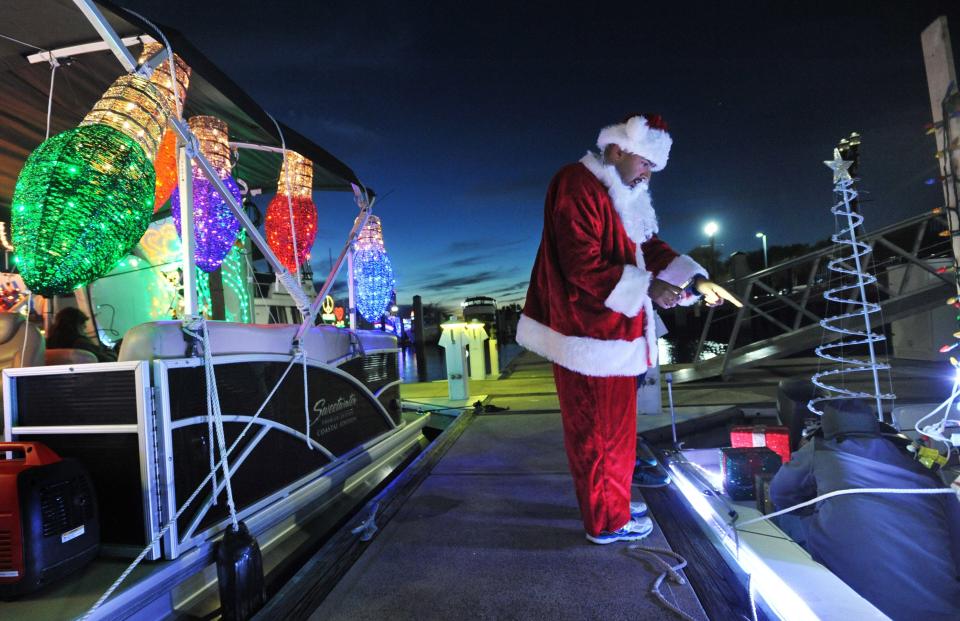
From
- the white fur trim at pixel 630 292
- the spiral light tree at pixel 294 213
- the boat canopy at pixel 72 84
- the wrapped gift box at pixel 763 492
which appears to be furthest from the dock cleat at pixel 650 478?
the spiral light tree at pixel 294 213

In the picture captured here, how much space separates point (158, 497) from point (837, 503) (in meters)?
2.57

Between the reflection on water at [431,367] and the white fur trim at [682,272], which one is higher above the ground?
the white fur trim at [682,272]

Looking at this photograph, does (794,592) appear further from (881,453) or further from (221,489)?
(221,489)

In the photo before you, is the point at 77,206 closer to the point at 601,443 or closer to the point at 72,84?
the point at 72,84

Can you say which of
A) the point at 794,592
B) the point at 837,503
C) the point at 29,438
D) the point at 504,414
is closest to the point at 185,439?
the point at 29,438

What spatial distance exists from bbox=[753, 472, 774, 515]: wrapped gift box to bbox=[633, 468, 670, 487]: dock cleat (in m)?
0.48

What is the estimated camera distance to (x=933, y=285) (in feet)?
22.8

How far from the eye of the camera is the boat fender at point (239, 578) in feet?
5.63

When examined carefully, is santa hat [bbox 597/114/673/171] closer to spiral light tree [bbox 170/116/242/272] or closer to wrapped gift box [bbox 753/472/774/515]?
wrapped gift box [bbox 753/472/774/515]

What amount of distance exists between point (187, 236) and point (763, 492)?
3.10 m

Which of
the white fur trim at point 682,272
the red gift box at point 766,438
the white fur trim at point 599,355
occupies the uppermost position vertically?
the white fur trim at point 682,272

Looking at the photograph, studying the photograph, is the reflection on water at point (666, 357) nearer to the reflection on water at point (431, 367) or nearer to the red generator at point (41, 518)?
the reflection on water at point (431, 367)

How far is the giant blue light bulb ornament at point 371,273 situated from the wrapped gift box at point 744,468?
3811 mm

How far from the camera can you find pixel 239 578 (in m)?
1.74
